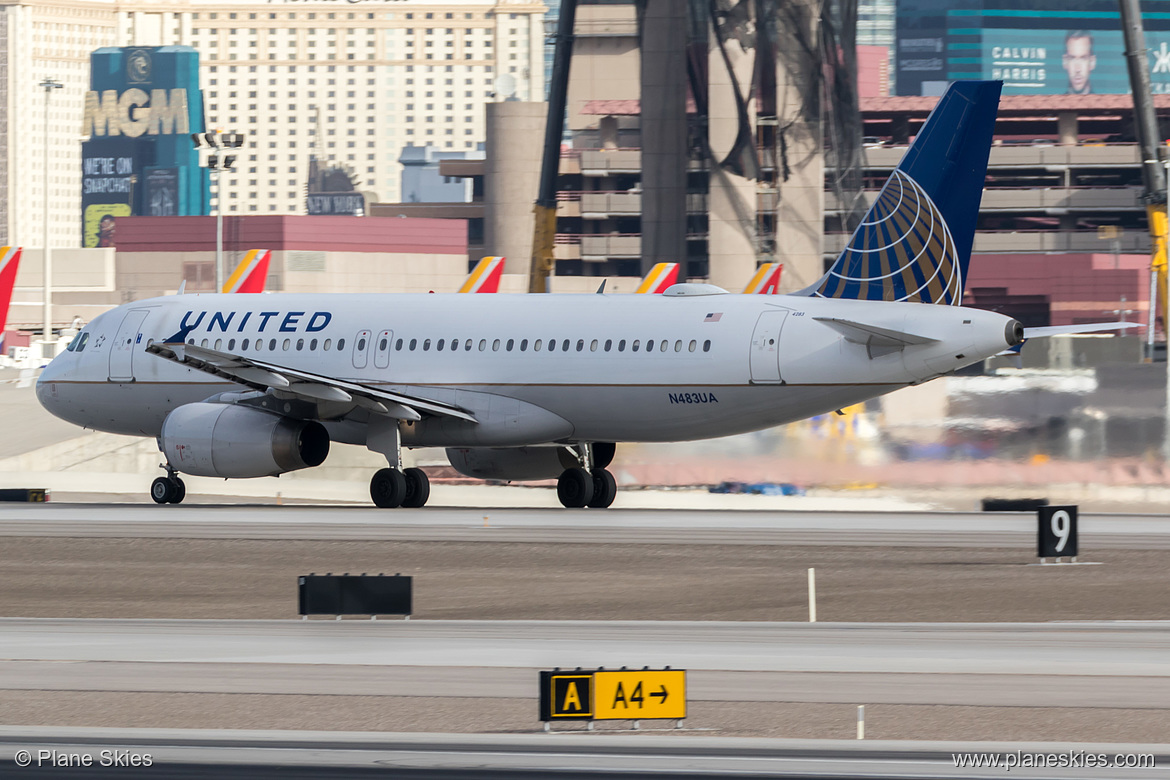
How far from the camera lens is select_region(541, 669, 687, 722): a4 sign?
1559 cm

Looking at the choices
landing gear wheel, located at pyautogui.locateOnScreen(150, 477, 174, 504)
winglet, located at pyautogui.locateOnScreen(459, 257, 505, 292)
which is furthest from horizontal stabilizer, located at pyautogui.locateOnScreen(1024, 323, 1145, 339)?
winglet, located at pyautogui.locateOnScreen(459, 257, 505, 292)

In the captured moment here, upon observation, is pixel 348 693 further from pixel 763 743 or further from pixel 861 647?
pixel 861 647

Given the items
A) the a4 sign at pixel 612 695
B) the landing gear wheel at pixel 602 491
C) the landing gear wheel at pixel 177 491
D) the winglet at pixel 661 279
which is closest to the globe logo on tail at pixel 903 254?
the landing gear wheel at pixel 602 491

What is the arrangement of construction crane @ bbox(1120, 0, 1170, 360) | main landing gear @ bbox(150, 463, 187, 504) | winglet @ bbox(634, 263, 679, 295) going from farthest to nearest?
1. construction crane @ bbox(1120, 0, 1170, 360)
2. winglet @ bbox(634, 263, 679, 295)
3. main landing gear @ bbox(150, 463, 187, 504)

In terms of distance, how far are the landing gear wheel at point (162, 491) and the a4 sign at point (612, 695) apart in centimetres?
2772

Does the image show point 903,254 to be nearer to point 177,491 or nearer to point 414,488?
point 414,488

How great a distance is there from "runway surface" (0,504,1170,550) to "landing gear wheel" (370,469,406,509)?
1.22 ft

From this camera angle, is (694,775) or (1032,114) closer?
(694,775)

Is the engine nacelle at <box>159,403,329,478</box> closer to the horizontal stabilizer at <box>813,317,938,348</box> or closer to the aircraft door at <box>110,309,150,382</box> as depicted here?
the aircraft door at <box>110,309,150,382</box>

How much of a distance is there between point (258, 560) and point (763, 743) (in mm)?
16112

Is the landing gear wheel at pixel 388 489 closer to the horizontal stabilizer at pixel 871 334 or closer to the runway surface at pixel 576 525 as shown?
the runway surface at pixel 576 525

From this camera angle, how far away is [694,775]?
1359 cm

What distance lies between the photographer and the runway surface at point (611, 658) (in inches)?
711

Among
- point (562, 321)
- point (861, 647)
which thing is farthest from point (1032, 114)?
point (861, 647)
